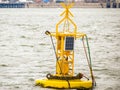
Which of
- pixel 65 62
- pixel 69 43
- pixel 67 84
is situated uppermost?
pixel 69 43

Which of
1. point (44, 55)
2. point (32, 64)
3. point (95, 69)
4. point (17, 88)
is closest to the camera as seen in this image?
point (17, 88)

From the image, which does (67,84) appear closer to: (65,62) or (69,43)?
(65,62)

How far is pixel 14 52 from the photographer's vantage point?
139ft

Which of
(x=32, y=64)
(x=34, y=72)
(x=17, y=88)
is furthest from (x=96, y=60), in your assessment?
(x=17, y=88)

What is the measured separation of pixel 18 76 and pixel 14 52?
13.5m

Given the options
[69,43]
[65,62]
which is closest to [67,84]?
[65,62]

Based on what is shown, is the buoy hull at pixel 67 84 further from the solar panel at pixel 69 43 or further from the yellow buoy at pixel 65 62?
the solar panel at pixel 69 43

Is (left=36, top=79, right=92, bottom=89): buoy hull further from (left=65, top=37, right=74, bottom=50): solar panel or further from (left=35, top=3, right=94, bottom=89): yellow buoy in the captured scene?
(left=65, top=37, right=74, bottom=50): solar panel

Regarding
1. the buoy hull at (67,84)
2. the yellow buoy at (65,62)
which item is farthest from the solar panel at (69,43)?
the buoy hull at (67,84)

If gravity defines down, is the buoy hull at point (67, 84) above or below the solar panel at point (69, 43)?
below

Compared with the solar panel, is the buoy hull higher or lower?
lower

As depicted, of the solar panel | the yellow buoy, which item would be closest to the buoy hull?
the yellow buoy

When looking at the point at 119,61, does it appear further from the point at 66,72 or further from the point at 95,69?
the point at 66,72

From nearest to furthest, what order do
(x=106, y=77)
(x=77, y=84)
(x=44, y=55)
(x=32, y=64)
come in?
(x=77, y=84) < (x=106, y=77) < (x=32, y=64) < (x=44, y=55)
